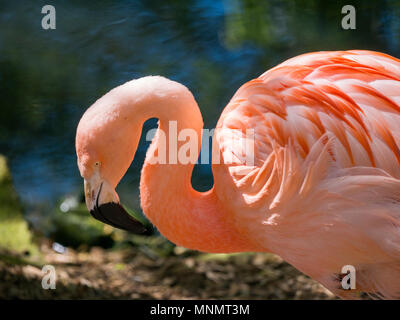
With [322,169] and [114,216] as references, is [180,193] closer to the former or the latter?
[114,216]

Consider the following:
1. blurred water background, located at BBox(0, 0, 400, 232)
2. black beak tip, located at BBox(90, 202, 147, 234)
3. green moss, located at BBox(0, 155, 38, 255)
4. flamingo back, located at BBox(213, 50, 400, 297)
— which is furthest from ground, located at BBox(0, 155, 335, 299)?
flamingo back, located at BBox(213, 50, 400, 297)

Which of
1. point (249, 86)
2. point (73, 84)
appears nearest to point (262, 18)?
point (73, 84)

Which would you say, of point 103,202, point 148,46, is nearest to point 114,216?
point 103,202

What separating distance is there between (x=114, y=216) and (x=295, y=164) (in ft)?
2.55

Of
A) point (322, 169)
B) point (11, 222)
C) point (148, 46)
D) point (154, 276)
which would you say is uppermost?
point (148, 46)

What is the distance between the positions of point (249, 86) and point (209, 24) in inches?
68.9

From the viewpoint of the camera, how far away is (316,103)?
1962mm

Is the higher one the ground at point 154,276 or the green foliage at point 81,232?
the green foliage at point 81,232

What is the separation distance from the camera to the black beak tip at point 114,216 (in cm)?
201

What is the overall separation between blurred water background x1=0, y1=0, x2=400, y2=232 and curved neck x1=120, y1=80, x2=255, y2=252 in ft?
5.21

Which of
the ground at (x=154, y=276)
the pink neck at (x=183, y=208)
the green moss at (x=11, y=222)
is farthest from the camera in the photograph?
the green moss at (x=11, y=222)

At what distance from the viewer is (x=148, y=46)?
377 centimetres

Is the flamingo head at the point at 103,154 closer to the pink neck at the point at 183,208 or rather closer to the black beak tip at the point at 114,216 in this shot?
the black beak tip at the point at 114,216

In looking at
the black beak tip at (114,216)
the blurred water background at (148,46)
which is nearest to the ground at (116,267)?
the blurred water background at (148,46)
